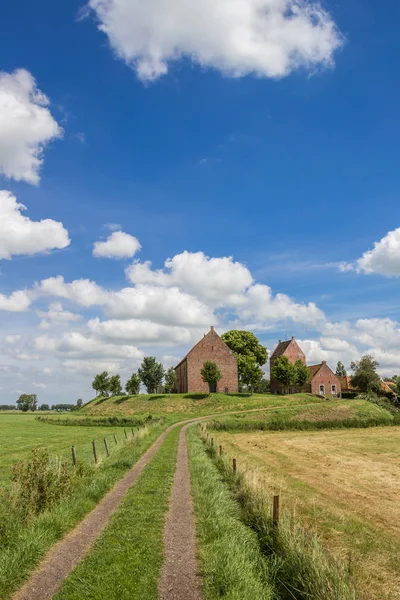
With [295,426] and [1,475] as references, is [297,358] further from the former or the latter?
[1,475]

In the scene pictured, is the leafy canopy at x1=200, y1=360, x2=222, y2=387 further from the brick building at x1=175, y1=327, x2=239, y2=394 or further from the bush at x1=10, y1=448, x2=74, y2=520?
the bush at x1=10, y1=448, x2=74, y2=520

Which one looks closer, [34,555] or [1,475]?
[34,555]

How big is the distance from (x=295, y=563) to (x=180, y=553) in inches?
121

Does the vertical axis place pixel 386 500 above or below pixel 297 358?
below

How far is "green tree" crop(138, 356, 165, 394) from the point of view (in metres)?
91.7

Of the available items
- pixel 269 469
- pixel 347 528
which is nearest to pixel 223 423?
pixel 269 469

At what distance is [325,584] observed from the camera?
737 centimetres

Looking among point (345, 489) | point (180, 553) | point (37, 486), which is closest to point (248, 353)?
point (345, 489)

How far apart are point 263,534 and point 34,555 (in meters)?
5.99

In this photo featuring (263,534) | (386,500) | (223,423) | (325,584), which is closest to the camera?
(325,584)

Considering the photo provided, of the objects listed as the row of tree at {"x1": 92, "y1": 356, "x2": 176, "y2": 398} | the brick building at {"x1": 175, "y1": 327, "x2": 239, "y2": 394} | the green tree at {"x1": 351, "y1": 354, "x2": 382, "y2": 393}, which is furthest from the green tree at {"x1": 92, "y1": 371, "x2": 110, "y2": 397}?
the green tree at {"x1": 351, "y1": 354, "x2": 382, "y2": 393}

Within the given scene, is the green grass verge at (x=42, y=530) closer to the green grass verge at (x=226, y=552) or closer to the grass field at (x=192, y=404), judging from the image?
the green grass verge at (x=226, y=552)

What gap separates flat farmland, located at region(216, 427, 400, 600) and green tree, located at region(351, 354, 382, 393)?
157 feet

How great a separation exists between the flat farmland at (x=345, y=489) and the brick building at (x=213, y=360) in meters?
38.6
